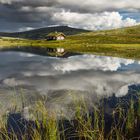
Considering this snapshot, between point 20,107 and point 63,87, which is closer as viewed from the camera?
point 20,107

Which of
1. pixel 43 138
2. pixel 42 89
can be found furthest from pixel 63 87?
pixel 43 138

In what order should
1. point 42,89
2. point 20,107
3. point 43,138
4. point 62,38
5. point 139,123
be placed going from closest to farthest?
1. point 43,138
2. point 139,123
3. point 20,107
4. point 42,89
5. point 62,38

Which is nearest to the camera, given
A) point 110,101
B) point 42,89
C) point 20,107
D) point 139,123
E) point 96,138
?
point 96,138

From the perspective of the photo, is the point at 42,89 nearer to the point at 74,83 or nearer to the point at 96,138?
the point at 74,83

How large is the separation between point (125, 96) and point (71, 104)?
5.63 meters

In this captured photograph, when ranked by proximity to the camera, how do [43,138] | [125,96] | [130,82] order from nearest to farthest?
[43,138] → [125,96] → [130,82]

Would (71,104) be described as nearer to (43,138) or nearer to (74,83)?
(43,138)

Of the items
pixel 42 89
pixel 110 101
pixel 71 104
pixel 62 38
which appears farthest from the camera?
pixel 62 38

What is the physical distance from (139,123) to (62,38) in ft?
591

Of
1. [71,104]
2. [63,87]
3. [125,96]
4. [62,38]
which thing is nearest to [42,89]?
[63,87]

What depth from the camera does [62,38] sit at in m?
192

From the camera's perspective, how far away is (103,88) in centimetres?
2786

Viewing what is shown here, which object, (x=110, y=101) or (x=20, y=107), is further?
(x=110, y=101)

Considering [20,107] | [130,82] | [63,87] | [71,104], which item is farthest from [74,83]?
[20,107]
